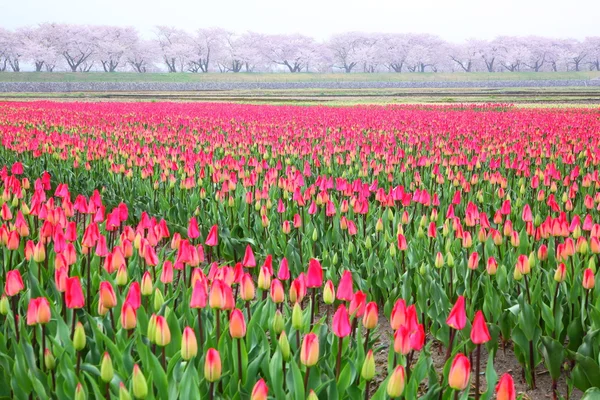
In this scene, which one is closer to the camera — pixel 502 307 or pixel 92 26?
pixel 502 307

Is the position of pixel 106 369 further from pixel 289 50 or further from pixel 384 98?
pixel 289 50

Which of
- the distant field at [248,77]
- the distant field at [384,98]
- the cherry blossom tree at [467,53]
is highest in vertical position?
the cherry blossom tree at [467,53]

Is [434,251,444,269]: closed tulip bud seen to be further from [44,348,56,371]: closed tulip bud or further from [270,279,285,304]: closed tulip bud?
[44,348,56,371]: closed tulip bud

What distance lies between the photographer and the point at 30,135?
36.0ft

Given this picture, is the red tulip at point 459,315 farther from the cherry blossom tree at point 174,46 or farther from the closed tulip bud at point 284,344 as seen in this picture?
the cherry blossom tree at point 174,46

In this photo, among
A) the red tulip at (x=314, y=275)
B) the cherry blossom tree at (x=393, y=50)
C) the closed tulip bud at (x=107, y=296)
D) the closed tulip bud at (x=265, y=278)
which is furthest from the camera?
the cherry blossom tree at (x=393, y=50)

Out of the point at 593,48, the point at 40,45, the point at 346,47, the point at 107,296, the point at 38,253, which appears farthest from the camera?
the point at 593,48

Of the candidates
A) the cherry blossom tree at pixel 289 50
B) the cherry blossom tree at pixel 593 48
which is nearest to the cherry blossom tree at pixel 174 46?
the cherry blossom tree at pixel 289 50

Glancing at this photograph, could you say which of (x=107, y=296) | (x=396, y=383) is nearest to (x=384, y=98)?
(x=107, y=296)

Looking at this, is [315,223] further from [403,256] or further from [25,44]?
[25,44]

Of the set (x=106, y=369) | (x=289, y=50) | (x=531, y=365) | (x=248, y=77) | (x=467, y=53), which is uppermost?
(x=289, y=50)

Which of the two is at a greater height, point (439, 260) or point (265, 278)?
point (265, 278)

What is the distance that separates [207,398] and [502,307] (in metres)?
2.21

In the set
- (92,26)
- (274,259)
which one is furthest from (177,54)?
(274,259)
